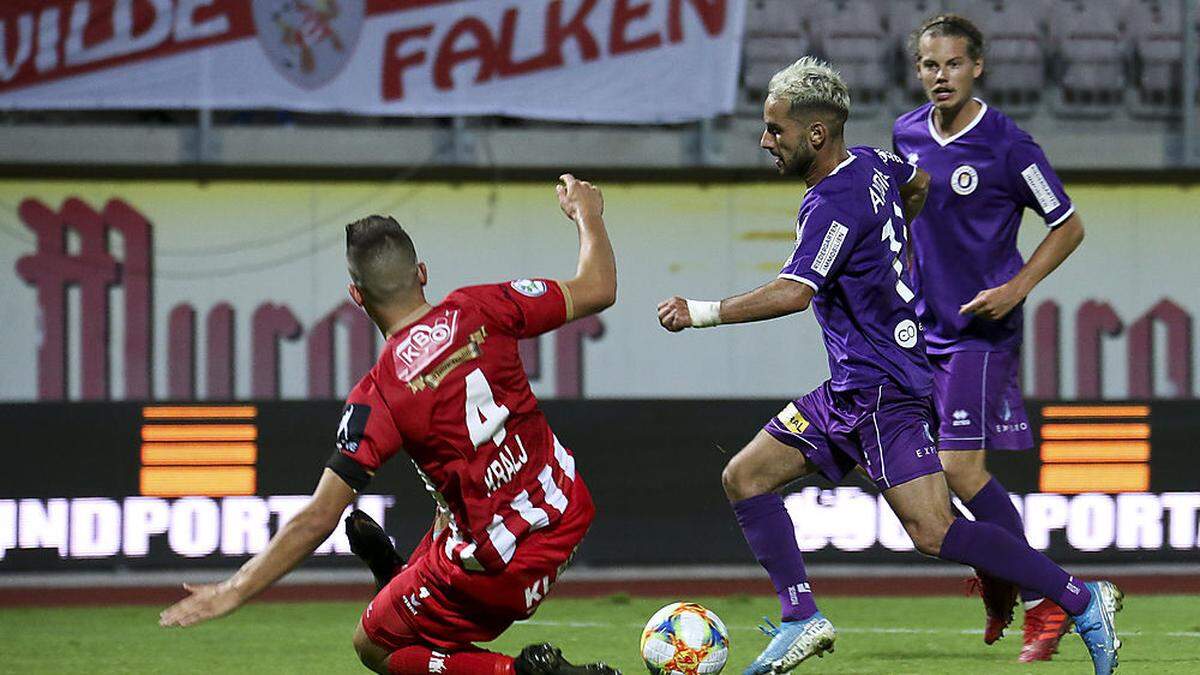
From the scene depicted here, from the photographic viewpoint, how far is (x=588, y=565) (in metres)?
10.2

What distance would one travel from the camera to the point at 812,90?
5.42 metres

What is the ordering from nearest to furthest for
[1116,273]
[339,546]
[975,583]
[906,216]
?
[906,216] → [975,583] → [339,546] → [1116,273]

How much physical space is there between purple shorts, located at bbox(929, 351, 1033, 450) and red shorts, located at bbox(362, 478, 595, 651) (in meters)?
2.02

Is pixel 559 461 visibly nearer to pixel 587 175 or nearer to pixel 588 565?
pixel 588 565

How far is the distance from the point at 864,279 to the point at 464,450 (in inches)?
59.1

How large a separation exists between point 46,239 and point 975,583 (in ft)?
35.6

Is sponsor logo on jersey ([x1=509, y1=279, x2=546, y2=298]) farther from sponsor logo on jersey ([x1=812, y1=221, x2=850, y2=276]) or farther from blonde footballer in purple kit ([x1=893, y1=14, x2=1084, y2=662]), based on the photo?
blonde footballer in purple kit ([x1=893, y1=14, x2=1084, y2=662])

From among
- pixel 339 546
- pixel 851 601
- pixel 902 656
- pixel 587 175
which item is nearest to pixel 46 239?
pixel 587 175

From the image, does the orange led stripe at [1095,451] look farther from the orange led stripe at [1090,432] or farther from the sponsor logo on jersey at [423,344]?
the sponsor logo on jersey at [423,344]

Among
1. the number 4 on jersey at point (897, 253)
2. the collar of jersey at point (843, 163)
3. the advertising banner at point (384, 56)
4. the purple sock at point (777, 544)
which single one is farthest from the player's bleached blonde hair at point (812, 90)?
the advertising banner at point (384, 56)

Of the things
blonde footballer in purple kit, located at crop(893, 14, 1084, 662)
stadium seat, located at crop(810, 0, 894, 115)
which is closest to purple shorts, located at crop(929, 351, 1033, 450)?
blonde footballer in purple kit, located at crop(893, 14, 1084, 662)

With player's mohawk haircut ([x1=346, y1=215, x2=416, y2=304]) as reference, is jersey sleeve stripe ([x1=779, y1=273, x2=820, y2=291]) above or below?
below

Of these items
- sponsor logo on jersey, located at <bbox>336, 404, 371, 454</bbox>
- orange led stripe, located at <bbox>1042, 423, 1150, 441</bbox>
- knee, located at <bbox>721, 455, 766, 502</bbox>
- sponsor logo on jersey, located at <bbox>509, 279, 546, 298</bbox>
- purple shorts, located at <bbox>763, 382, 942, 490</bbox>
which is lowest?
orange led stripe, located at <bbox>1042, 423, 1150, 441</bbox>

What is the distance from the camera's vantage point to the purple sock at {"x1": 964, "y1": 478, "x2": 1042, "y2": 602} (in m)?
6.23
